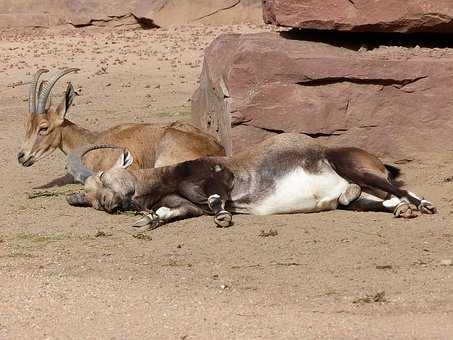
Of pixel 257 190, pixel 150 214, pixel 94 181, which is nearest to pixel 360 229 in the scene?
pixel 257 190

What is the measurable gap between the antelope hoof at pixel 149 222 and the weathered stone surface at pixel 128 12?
43.8 ft

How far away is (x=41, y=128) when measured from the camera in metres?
10.3

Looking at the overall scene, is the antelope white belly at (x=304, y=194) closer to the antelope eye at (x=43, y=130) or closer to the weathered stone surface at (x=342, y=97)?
the weathered stone surface at (x=342, y=97)

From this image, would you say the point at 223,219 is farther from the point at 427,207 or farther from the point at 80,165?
the point at 80,165

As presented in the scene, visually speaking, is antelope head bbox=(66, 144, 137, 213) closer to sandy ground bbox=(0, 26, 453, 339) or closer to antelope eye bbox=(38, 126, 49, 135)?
sandy ground bbox=(0, 26, 453, 339)

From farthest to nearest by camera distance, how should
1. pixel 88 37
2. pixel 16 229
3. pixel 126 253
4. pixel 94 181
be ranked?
pixel 88 37
pixel 94 181
pixel 16 229
pixel 126 253

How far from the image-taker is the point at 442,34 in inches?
393

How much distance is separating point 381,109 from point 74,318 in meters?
4.62

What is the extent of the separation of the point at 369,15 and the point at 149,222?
2955 mm

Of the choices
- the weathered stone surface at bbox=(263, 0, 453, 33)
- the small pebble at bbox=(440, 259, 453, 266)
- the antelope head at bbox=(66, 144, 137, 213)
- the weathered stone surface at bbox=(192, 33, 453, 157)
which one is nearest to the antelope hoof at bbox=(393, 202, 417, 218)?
the small pebble at bbox=(440, 259, 453, 266)

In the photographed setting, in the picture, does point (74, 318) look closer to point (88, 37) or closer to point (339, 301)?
point (339, 301)

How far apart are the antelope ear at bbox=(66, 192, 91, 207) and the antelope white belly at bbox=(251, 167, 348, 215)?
1547 millimetres

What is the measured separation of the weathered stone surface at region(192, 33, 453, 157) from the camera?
31.0 ft

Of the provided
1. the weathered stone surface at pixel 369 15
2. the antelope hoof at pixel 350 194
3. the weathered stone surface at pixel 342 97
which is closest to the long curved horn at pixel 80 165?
the weathered stone surface at pixel 342 97
